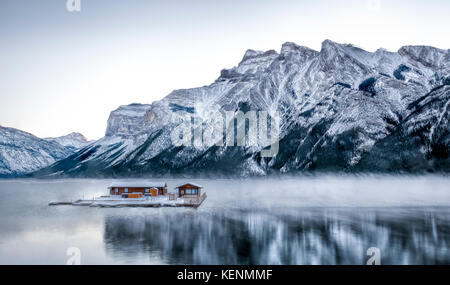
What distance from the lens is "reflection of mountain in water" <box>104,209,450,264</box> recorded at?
43.0 m

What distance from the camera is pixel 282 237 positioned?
180ft

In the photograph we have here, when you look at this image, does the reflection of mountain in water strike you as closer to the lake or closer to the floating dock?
the lake

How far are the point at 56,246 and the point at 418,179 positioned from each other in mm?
198732

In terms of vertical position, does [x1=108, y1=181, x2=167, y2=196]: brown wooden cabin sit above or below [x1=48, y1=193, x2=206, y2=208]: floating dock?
above

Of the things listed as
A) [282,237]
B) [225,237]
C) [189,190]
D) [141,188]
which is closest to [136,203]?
[141,188]

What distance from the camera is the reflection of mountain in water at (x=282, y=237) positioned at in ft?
141

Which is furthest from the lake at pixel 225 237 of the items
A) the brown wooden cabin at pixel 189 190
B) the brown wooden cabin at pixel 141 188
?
the brown wooden cabin at pixel 189 190

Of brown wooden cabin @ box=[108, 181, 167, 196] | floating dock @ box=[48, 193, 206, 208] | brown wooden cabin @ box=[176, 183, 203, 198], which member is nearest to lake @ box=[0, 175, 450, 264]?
floating dock @ box=[48, 193, 206, 208]

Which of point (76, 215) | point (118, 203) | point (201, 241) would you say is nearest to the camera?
point (201, 241)

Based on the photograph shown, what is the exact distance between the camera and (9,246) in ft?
163
